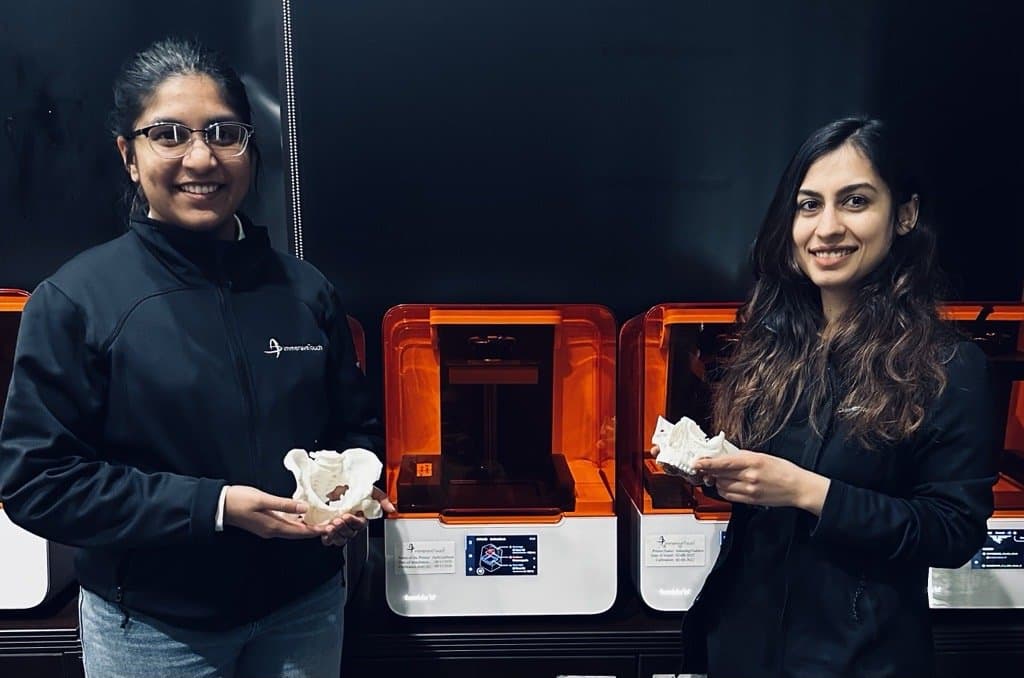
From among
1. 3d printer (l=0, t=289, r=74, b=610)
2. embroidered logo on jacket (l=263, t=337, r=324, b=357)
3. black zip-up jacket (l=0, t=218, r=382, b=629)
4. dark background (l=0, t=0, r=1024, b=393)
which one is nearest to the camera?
black zip-up jacket (l=0, t=218, r=382, b=629)

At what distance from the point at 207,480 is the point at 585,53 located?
1127 mm

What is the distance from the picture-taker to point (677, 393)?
1.50 m

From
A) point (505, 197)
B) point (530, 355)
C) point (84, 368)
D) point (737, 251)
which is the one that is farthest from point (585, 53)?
point (84, 368)

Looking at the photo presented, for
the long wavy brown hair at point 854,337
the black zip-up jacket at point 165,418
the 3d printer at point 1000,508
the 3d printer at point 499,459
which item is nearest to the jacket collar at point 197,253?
the black zip-up jacket at point 165,418

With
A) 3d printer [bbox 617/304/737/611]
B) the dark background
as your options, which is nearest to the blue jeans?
3d printer [bbox 617/304/737/611]

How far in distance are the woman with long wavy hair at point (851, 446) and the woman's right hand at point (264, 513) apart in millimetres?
507

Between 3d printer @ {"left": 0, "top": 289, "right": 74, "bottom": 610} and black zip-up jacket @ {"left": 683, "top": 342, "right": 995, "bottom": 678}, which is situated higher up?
black zip-up jacket @ {"left": 683, "top": 342, "right": 995, "bottom": 678}

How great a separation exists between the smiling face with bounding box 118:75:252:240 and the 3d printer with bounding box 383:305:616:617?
475 mm

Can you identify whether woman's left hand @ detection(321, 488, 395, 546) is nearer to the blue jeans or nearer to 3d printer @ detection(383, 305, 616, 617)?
the blue jeans

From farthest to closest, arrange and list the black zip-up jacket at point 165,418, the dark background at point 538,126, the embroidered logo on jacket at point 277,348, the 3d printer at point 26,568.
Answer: the dark background at point 538,126 → the 3d printer at point 26,568 → the embroidered logo on jacket at point 277,348 → the black zip-up jacket at point 165,418

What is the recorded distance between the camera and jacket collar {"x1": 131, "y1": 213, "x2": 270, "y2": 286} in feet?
3.48

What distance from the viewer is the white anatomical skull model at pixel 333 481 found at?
1037mm

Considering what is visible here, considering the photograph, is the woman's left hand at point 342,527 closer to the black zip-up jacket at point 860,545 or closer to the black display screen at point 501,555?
the black display screen at point 501,555

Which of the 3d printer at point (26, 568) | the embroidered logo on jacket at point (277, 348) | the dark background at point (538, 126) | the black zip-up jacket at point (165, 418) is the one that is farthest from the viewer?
the dark background at point (538, 126)
